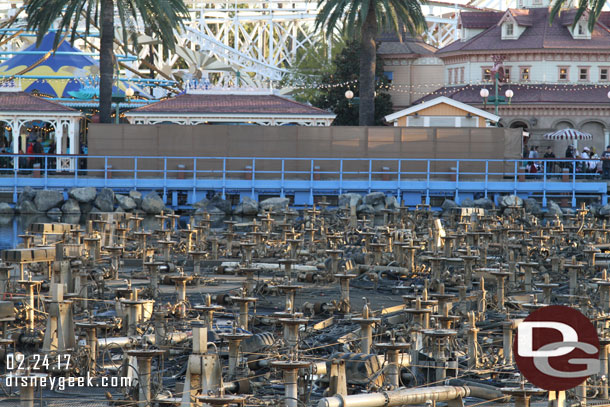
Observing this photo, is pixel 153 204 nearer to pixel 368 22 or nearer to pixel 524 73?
pixel 368 22

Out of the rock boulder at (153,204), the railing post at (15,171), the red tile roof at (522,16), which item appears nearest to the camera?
the rock boulder at (153,204)

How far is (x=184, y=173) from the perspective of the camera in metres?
53.7

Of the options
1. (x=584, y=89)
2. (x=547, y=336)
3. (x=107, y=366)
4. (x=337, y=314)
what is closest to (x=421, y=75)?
(x=584, y=89)

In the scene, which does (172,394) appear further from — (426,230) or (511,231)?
(426,230)

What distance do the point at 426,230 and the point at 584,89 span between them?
113 feet

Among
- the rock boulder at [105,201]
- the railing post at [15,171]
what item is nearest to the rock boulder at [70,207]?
the rock boulder at [105,201]

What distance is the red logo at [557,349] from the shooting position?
10.3 metres

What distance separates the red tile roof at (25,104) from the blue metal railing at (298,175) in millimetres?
2343

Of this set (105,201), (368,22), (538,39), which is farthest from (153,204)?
(538,39)

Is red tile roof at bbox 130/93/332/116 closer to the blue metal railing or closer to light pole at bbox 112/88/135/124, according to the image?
light pole at bbox 112/88/135/124

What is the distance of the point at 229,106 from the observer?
57.7 m

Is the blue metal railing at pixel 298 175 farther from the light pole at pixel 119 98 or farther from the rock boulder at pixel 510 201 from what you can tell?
the light pole at pixel 119 98

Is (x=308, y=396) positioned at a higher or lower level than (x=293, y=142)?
lower

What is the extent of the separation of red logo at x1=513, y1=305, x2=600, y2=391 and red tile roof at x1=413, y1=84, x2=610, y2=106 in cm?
6054
